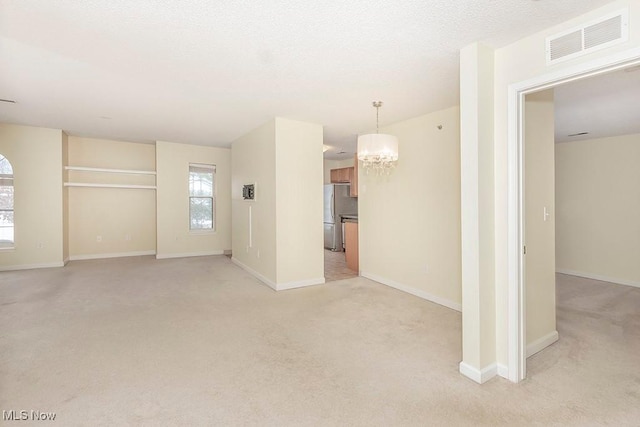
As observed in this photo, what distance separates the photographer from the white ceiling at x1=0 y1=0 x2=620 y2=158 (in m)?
1.98

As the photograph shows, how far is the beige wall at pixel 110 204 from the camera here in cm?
659

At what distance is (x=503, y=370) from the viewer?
2.33 m

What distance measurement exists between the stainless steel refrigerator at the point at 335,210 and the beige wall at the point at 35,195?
5.73 meters

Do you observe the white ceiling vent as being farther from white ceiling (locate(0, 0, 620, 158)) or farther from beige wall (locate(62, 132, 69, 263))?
beige wall (locate(62, 132, 69, 263))

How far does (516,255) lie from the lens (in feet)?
7.41

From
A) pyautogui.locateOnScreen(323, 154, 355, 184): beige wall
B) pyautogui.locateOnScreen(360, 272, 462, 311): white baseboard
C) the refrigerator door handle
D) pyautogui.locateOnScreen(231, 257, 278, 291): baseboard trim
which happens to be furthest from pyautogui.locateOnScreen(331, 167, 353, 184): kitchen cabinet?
pyautogui.locateOnScreen(231, 257, 278, 291): baseboard trim

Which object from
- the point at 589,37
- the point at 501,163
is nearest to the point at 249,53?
the point at 501,163

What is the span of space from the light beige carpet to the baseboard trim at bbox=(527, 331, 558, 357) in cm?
5

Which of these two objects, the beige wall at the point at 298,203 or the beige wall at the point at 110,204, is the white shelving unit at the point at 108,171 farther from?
the beige wall at the point at 298,203

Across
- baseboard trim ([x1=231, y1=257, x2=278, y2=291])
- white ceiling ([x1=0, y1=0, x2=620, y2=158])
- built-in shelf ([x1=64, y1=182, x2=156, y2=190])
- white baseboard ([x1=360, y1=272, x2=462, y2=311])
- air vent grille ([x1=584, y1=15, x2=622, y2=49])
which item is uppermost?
white ceiling ([x1=0, y1=0, x2=620, y2=158])

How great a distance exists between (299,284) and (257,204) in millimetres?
1596

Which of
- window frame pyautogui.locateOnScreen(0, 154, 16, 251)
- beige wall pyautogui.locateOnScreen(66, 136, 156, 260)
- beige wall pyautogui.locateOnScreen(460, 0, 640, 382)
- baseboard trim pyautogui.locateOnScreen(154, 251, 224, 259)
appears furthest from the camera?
baseboard trim pyautogui.locateOnScreen(154, 251, 224, 259)

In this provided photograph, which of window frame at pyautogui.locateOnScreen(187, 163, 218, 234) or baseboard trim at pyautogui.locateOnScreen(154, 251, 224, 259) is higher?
window frame at pyautogui.locateOnScreen(187, 163, 218, 234)

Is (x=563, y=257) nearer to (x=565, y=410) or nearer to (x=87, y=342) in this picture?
(x=565, y=410)
